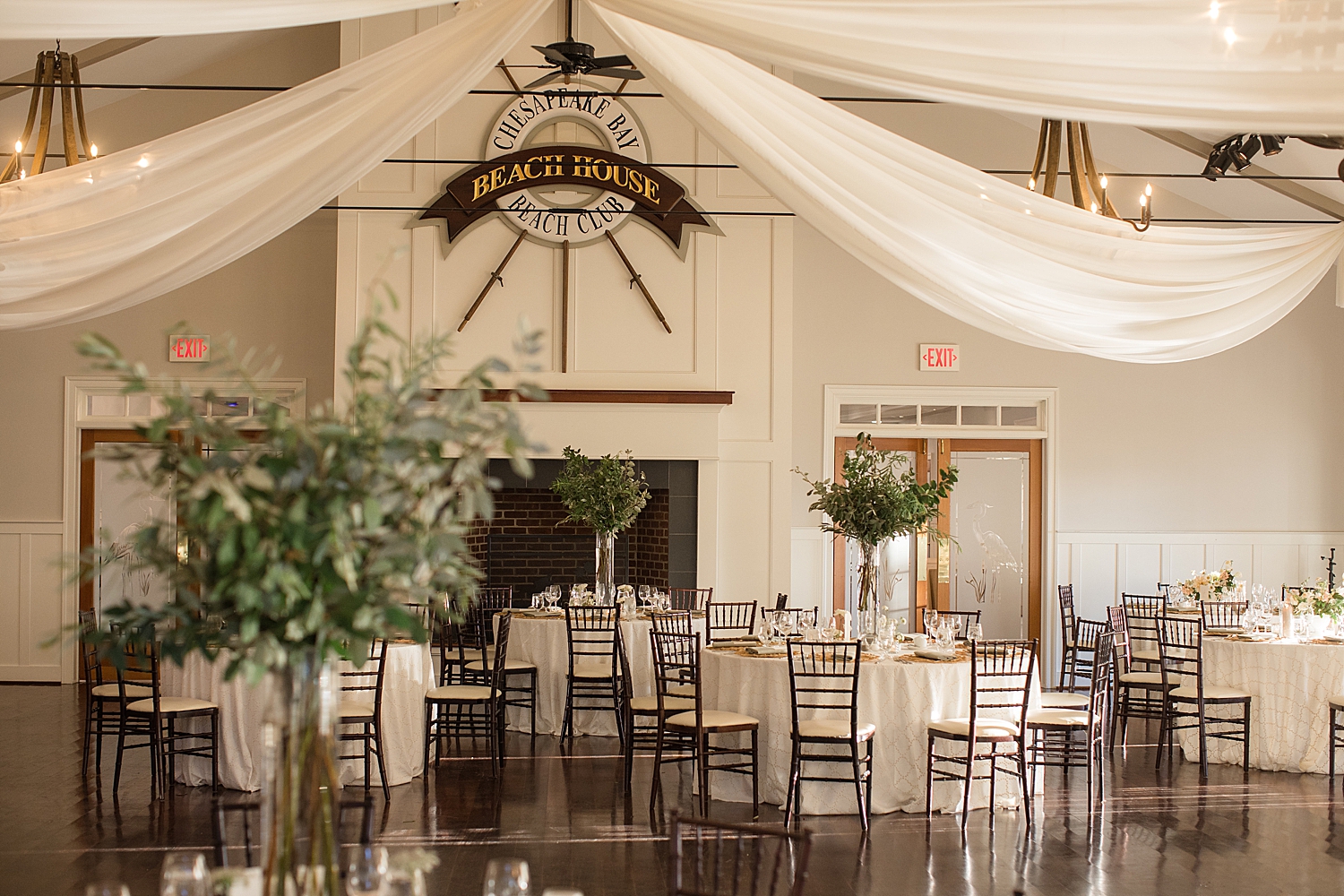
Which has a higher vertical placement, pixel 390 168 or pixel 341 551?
pixel 390 168

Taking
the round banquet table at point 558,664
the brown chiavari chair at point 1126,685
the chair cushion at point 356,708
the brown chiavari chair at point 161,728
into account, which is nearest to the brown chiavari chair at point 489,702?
the round banquet table at point 558,664

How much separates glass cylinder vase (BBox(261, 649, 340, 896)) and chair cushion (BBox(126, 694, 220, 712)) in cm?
507

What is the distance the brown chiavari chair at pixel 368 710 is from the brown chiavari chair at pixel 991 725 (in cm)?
303

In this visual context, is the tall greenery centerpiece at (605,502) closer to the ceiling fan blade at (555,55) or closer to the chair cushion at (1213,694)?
the ceiling fan blade at (555,55)

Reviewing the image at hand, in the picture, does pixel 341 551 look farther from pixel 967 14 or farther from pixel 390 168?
pixel 390 168

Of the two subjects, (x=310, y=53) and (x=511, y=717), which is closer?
(x=511, y=717)

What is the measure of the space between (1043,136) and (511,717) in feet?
18.8

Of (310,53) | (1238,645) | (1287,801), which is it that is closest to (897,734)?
(1287,801)

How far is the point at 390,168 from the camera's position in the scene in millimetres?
10500

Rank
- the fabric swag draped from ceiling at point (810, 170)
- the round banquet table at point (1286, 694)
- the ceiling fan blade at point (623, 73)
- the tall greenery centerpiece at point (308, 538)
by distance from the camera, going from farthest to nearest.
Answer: the round banquet table at point (1286, 694), the ceiling fan blade at point (623, 73), the fabric swag draped from ceiling at point (810, 170), the tall greenery centerpiece at point (308, 538)

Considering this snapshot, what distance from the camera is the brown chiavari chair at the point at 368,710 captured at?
248 inches

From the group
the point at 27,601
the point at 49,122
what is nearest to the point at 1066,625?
the point at 49,122

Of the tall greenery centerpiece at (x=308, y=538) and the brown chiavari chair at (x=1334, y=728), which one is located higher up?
the tall greenery centerpiece at (x=308, y=538)

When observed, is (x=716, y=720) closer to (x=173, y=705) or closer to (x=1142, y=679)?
(x=173, y=705)
